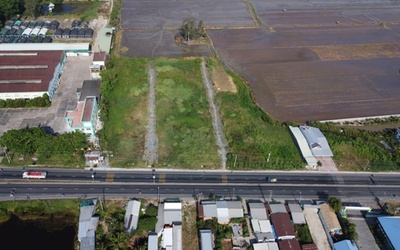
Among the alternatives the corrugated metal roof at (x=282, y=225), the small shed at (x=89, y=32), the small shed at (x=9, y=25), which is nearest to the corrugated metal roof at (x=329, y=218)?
the corrugated metal roof at (x=282, y=225)

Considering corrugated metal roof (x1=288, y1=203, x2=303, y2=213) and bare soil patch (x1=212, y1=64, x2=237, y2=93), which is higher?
bare soil patch (x1=212, y1=64, x2=237, y2=93)

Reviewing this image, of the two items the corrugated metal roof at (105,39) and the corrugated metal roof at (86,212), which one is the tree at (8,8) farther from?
the corrugated metal roof at (86,212)

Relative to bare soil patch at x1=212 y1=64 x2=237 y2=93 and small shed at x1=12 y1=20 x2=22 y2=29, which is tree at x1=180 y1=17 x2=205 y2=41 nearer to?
bare soil patch at x1=212 y1=64 x2=237 y2=93

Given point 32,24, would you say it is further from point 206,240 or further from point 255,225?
point 255,225

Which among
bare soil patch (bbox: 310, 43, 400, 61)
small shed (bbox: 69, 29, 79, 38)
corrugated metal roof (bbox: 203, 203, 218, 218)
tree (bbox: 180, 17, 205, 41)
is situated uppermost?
tree (bbox: 180, 17, 205, 41)

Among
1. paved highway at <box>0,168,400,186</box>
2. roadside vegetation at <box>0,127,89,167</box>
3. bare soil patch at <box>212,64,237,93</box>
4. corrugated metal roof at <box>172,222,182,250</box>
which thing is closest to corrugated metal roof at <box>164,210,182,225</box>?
corrugated metal roof at <box>172,222,182,250</box>

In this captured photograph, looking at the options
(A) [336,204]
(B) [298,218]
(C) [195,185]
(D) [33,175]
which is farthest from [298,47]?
(D) [33,175]
